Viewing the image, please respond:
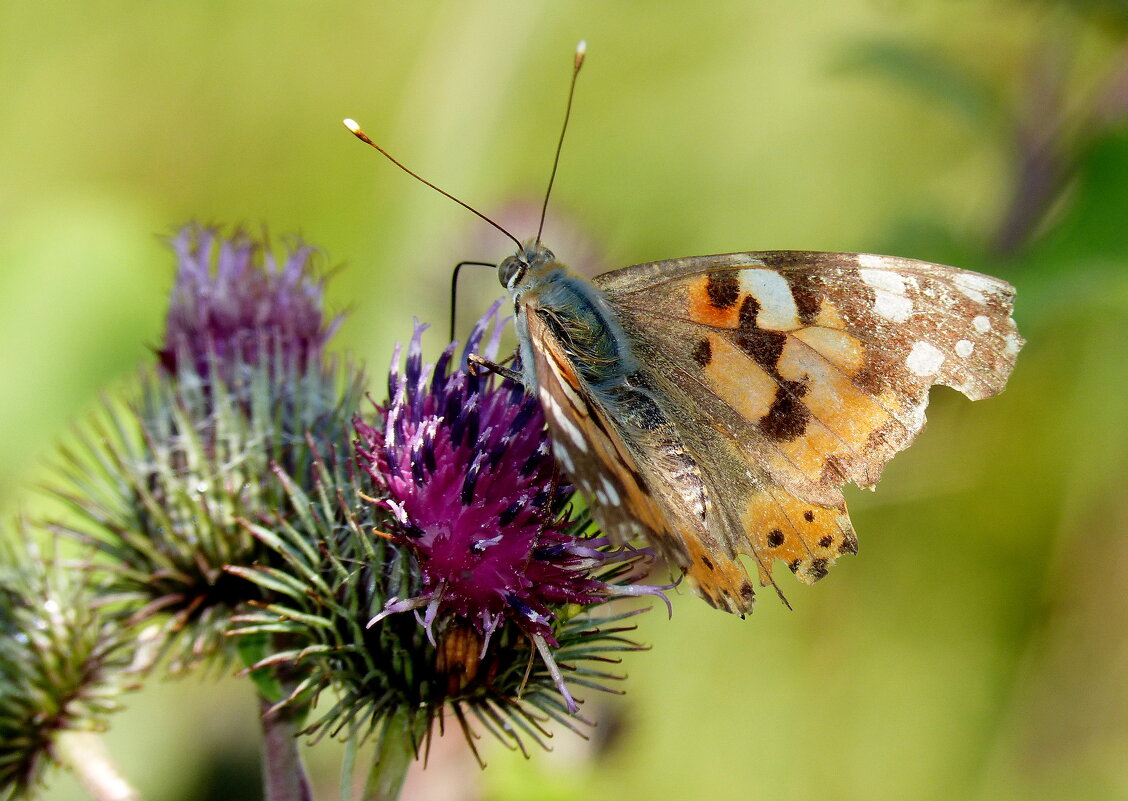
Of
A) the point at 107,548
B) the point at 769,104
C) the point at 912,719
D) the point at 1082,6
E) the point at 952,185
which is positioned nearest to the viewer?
the point at 107,548

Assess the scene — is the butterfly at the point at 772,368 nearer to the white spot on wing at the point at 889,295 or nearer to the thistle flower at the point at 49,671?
the white spot on wing at the point at 889,295

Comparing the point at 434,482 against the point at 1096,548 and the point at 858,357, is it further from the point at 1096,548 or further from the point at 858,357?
the point at 1096,548

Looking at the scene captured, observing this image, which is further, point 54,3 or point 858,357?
point 54,3

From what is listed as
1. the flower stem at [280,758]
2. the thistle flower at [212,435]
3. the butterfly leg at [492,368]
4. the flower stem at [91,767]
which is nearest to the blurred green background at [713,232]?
the thistle flower at [212,435]

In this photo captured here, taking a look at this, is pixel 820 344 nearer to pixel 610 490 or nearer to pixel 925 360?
pixel 925 360

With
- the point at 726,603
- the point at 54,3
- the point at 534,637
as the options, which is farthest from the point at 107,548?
the point at 54,3

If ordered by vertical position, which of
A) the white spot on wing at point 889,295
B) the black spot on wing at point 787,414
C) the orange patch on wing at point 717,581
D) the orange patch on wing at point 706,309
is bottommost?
the orange patch on wing at point 717,581

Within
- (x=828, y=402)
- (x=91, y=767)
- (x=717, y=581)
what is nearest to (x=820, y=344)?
(x=828, y=402)
